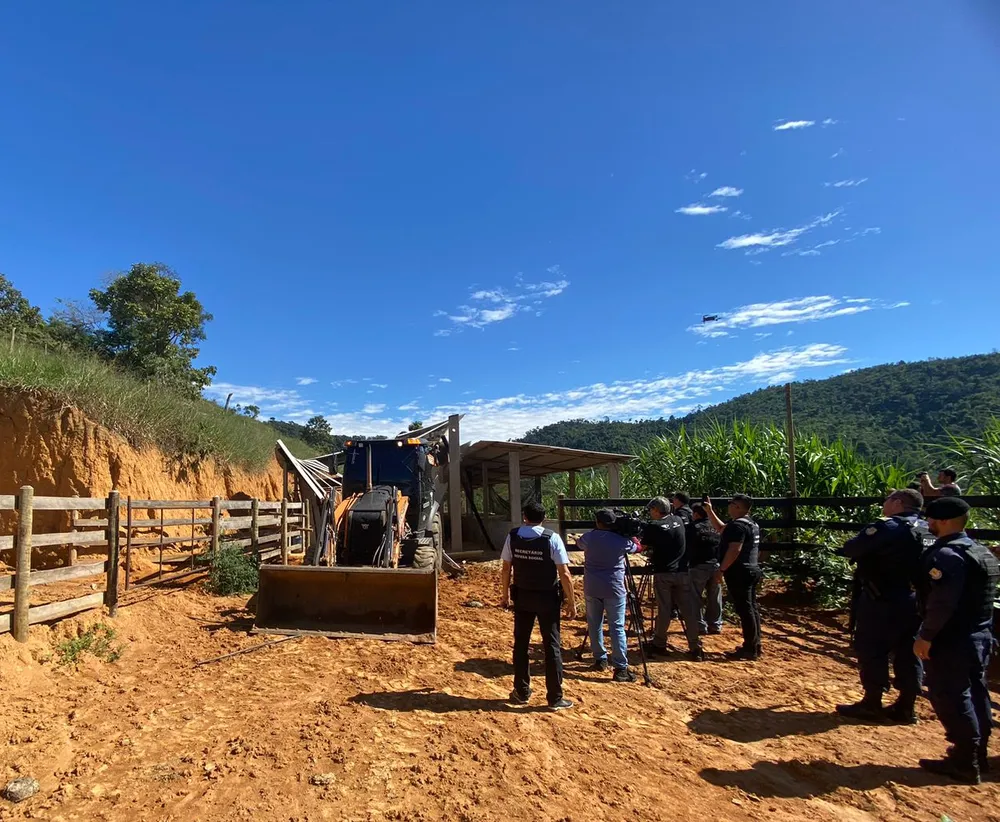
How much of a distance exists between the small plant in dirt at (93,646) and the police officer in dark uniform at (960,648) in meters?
7.17

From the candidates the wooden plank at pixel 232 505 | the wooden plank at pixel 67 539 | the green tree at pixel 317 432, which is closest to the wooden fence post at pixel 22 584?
the wooden plank at pixel 67 539

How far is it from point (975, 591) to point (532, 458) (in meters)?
13.2

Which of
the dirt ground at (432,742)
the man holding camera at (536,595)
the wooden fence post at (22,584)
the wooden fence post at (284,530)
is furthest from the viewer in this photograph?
the wooden fence post at (284,530)

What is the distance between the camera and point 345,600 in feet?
23.6

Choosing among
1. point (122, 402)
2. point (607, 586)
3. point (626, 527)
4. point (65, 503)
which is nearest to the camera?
point (607, 586)

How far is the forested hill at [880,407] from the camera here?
2583 centimetres

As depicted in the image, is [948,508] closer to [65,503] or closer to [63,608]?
[63,608]

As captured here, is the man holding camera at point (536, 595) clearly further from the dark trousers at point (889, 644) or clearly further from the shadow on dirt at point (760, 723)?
the dark trousers at point (889, 644)

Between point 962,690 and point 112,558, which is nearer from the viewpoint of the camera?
point 962,690

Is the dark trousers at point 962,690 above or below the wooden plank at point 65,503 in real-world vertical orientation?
below

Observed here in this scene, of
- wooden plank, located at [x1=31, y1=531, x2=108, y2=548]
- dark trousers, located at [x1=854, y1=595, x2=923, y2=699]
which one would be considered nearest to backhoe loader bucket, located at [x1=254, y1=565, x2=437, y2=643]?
wooden plank, located at [x1=31, y1=531, x2=108, y2=548]

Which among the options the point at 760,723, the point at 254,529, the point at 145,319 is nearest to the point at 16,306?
the point at 145,319

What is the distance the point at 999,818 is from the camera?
3316 mm

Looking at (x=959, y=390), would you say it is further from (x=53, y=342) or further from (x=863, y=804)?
(x=53, y=342)
